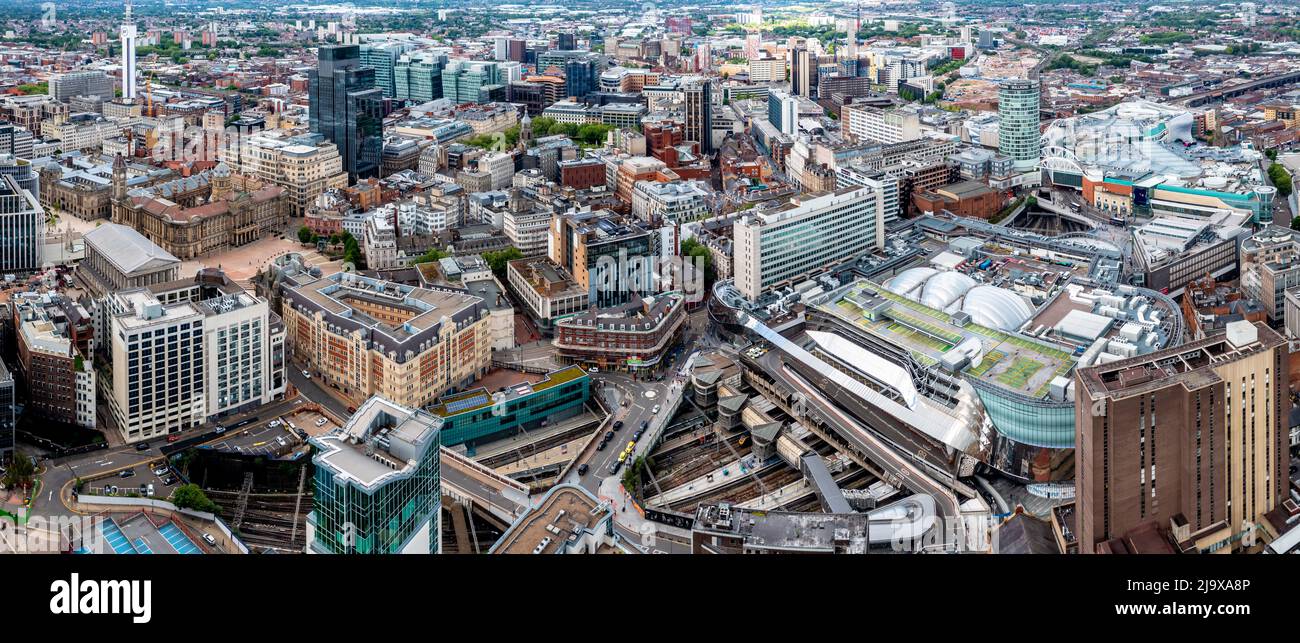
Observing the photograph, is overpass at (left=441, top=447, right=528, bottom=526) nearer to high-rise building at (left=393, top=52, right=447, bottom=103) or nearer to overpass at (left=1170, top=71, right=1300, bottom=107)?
high-rise building at (left=393, top=52, right=447, bottom=103)

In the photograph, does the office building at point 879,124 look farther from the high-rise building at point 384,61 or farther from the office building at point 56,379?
the office building at point 56,379

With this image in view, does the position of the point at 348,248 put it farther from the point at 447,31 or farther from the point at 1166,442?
the point at 447,31

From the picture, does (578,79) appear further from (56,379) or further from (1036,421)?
(1036,421)

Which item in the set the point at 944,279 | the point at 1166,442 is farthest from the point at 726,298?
the point at 1166,442

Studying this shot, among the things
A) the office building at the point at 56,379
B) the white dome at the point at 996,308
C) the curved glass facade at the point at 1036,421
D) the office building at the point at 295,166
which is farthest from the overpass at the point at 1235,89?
the office building at the point at 56,379
